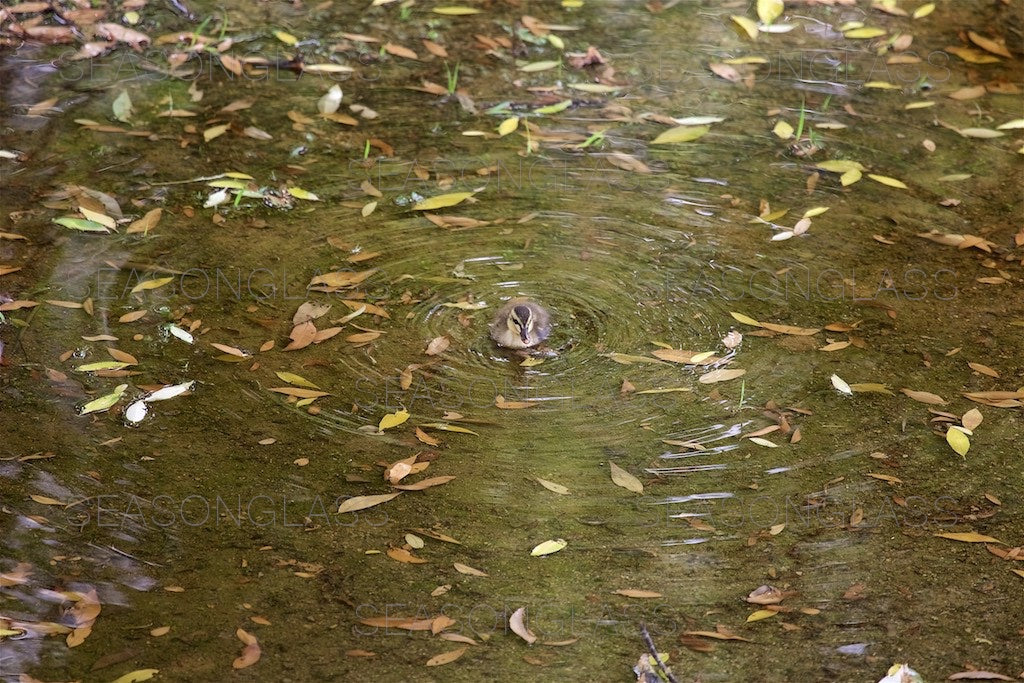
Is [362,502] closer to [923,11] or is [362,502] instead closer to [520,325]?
[520,325]

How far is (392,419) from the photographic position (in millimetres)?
3723

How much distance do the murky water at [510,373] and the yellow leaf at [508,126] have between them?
6cm

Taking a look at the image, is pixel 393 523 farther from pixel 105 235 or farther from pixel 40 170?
pixel 40 170

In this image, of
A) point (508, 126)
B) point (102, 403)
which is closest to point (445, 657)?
point (102, 403)

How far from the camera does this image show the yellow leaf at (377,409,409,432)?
3697mm

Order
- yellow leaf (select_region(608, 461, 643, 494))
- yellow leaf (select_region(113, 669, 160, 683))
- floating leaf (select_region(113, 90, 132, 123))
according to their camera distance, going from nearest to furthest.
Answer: yellow leaf (select_region(113, 669, 160, 683)) → yellow leaf (select_region(608, 461, 643, 494)) → floating leaf (select_region(113, 90, 132, 123))

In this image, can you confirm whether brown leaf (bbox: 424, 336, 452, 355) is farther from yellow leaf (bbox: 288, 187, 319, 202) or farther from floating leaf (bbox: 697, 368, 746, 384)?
yellow leaf (bbox: 288, 187, 319, 202)

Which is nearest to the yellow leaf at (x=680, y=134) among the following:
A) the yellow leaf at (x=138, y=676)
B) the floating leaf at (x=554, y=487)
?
the floating leaf at (x=554, y=487)

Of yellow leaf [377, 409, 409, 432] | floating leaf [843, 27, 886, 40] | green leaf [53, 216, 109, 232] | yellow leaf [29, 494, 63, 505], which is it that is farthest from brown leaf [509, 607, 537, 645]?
floating leaf [843, 27, 886, 40]

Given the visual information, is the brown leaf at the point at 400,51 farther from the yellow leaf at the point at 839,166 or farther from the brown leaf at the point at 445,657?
the brown leaf at the point at 445,657

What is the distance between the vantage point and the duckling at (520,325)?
3.93 meters

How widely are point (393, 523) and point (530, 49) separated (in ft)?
12.0

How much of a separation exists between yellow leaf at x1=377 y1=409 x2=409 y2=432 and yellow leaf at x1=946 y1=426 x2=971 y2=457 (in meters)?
1.93

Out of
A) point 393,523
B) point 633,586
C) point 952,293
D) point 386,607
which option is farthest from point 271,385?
point 952,293
